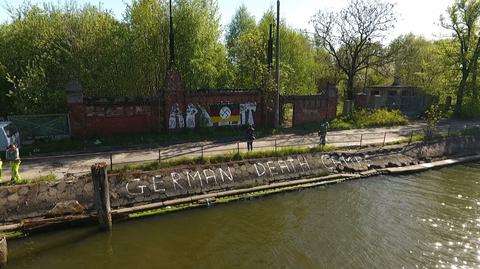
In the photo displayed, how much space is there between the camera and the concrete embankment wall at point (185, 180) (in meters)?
14.3

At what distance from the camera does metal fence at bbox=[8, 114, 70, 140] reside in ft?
68.7

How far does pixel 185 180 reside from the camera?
55.3ft

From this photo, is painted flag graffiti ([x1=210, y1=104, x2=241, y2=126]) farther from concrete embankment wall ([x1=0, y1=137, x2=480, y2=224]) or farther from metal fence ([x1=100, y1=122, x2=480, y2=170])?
concrete embankment wall ([x1=0, y1=137, x2=480, y2=224])

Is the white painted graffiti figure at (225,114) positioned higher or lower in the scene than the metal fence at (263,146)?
higher

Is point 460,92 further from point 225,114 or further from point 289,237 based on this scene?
point 289,237

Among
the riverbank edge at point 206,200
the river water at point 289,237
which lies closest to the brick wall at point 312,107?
the riverbank edge at point 206,200

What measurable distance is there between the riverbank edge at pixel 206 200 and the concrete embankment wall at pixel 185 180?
45cm

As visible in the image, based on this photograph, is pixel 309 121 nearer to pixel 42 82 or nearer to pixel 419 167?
pixel 419 167

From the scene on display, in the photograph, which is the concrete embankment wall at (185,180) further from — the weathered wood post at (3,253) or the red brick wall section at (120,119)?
the red brick wall section at (120,119)

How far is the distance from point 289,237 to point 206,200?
4.31 m

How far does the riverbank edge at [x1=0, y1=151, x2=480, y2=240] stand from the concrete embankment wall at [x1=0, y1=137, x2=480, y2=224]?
45 cm

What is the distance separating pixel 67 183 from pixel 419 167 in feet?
63.6

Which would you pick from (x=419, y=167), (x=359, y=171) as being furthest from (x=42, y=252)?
(x=419, y=167)

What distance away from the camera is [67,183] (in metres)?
15.0
